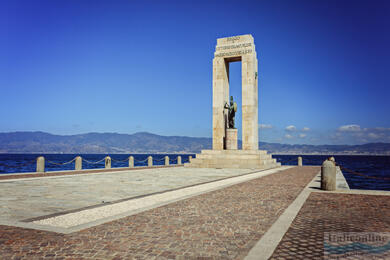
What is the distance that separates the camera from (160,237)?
5562mm

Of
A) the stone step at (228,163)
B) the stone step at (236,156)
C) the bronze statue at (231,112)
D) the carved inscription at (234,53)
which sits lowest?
the stone step at (228,163)

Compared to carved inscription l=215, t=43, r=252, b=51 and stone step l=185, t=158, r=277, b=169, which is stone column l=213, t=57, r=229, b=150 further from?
stone step l=185, t=158, r=277, b=169

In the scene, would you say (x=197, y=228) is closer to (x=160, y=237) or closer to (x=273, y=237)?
(x=160, y=237)

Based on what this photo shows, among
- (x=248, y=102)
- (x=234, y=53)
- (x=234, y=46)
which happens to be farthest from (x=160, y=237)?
(x=234, y=46)

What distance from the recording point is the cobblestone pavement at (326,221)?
4.89m

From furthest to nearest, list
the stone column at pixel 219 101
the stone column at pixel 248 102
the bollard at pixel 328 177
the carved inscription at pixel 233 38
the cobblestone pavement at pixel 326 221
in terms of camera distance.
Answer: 1. the carved inscription at pixel 233 38
2. the stone column at pixel 219 101
3. the stone column at pixel 248 102
4. the bollard at pixel 328 177
5. the cobblestone pavement at pixel 326 221

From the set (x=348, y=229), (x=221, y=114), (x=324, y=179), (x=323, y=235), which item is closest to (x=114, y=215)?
(x=323, y=235)

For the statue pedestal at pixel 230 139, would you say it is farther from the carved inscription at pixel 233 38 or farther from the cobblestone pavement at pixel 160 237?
the cobblestone pavement at pixel 160 237

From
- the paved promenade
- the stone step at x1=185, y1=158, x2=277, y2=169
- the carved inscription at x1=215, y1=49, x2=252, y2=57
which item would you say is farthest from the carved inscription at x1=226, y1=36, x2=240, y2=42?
the paved promenade

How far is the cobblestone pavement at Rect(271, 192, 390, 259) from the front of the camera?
4.89 metres

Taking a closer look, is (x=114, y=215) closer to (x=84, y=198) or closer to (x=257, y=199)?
(x=84, y=198)

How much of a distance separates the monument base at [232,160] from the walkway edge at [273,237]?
20.0 meters

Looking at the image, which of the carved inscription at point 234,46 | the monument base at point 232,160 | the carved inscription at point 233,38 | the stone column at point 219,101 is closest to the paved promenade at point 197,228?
the monument base at point 232,160

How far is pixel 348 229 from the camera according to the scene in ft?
20.1
